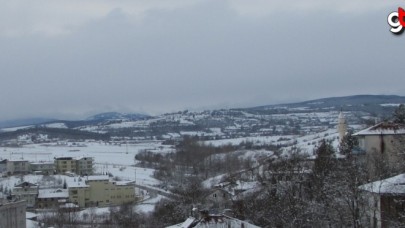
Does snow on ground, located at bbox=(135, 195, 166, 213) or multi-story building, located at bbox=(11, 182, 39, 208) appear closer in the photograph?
snow on ground, located at bbox=(135, 195, 166, 213)

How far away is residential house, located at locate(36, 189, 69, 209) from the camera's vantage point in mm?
69750

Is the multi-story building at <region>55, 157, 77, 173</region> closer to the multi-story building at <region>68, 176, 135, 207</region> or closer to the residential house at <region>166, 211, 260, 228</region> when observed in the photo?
the multi-story building at <region>68, 176, 135, 207</region>

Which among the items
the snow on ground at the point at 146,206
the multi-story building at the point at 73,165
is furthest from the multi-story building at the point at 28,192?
the multi-story building at the point at 73,165

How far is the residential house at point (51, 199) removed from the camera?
69.8 m

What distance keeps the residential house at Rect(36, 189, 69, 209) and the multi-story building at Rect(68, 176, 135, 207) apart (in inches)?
42.2

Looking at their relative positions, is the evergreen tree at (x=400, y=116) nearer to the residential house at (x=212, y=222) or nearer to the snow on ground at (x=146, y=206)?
the snow on ground at (x=146, y=206)

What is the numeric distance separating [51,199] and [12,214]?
2820 cm

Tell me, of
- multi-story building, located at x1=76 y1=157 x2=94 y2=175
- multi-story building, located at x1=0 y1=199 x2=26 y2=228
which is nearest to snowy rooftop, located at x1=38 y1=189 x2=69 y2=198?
multi-story building, located at x1=0 y1=199 x2=26 y2=228

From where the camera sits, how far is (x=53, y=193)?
73.9 m

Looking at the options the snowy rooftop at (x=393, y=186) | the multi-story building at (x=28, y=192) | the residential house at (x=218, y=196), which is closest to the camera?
the snowy rooftop at (x=393, y=186)

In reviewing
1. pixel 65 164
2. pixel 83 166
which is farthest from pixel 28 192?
pixel 65 164

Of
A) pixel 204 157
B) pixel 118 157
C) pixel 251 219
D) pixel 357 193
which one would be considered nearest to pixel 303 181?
pixel 251 219

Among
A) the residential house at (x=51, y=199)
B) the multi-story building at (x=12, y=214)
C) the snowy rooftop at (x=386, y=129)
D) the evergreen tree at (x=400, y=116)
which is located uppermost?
the evergreen tree at (x=400, y=116)

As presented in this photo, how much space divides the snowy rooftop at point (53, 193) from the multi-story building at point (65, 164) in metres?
29.2
